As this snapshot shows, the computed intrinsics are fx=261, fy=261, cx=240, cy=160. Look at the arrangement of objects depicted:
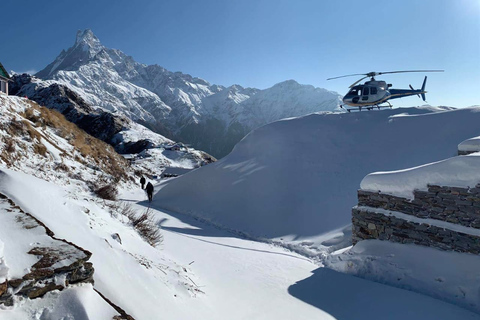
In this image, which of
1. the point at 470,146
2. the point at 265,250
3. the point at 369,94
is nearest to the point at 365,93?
the point at 369,94

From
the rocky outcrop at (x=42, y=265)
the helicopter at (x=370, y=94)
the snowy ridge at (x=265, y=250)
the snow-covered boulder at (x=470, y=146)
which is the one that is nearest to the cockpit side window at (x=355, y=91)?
the helicopter at (x=370, y=94)

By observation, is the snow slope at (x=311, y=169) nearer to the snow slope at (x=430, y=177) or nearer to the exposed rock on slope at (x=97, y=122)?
the snow slope at (x=430, y=177)

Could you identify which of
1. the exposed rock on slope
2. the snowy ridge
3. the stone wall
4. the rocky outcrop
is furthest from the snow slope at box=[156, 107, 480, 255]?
the exposed rock on slope

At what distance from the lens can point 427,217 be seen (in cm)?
577

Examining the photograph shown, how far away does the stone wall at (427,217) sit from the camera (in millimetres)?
5175

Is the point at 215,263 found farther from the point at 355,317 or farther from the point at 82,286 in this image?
the point at 82,286

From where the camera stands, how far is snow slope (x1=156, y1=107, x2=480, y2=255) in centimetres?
1087

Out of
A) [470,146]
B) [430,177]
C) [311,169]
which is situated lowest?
[311,169]

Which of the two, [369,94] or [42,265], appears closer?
[42,265]

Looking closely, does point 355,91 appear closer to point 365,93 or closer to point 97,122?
point 365,93

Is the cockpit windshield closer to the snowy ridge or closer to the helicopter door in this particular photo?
the helicopter door

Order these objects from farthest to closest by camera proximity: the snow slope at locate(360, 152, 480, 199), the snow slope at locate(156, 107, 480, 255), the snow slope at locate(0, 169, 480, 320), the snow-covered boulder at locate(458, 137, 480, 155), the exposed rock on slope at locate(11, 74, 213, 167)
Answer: the exposed rock on slope at locate(11, 74, 213, 167)
the snow slope at locate(156, 107, 480, 255)
the snow-covered boulder at locate(458, 137, 480, 155)
the snow slope at locate(360, 152, 480, 199)
the snow slope at locate(0, 169, 480, 320)

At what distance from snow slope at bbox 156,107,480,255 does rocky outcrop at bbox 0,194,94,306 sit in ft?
25.1

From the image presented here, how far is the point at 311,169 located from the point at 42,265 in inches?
501
